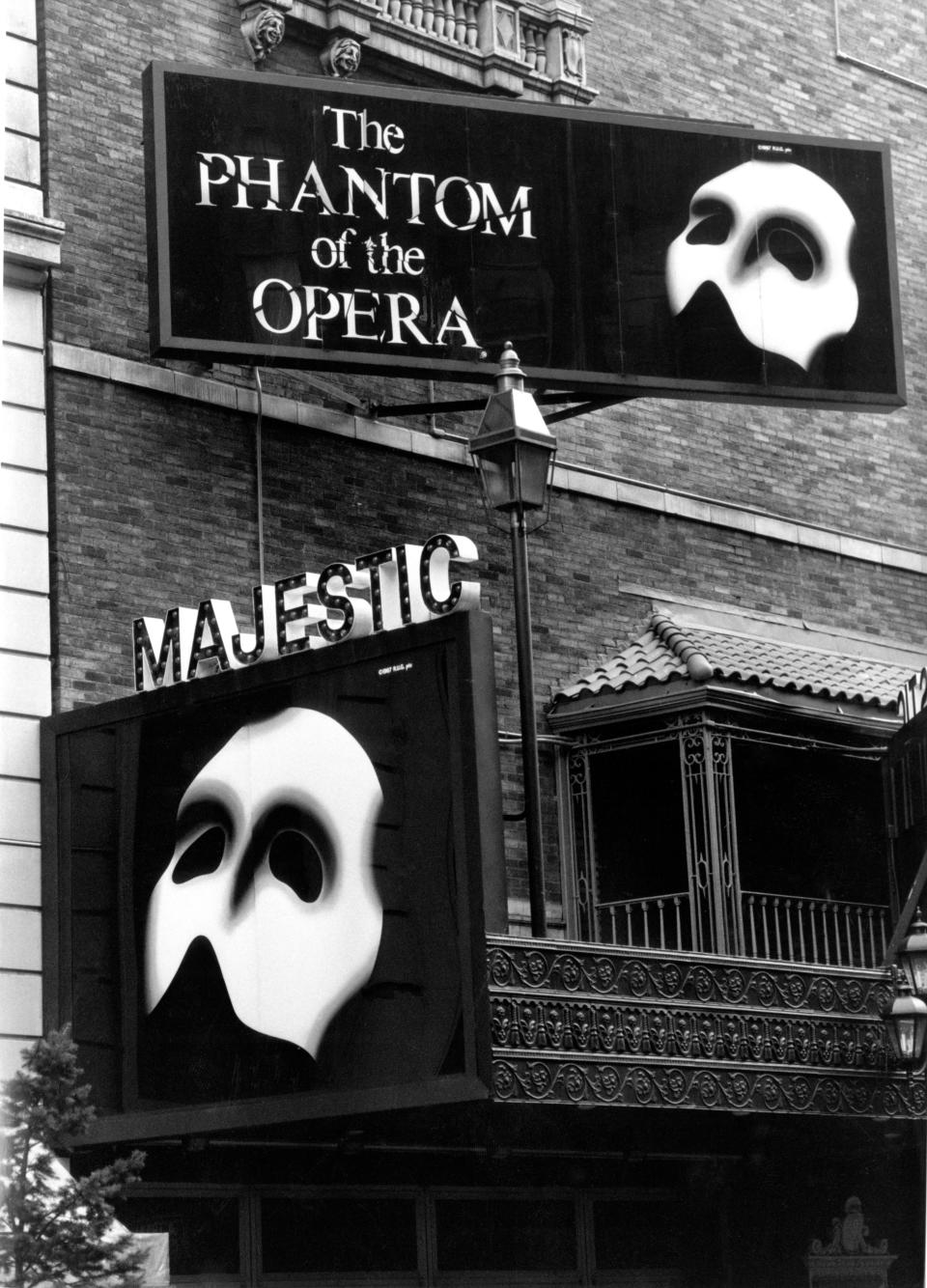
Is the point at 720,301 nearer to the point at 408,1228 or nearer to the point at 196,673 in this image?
the point at 196,673

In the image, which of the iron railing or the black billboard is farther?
the iron railing

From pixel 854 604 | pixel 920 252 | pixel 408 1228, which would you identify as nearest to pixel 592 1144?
pixel 408 1228

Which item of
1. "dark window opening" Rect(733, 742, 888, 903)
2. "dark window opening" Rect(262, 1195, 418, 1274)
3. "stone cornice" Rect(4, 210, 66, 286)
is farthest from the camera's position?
"dark window opening" Rect(733, 742, 888, 903)

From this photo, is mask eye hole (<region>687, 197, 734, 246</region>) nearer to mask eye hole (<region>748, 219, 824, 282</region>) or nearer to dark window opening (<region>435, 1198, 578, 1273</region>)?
mask eye hole (<region>748, 219, 824, 282</region>)

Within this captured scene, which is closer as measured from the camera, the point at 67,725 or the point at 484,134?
the point at 67,725

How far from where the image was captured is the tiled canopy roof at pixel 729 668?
19.5 m

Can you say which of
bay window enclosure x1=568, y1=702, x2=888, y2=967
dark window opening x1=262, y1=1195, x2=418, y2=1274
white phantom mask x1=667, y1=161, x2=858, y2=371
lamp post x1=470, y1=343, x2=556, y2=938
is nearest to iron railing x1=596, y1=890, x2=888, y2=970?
bay window enclosure x1=568, y1=702, x2=888, y2=967

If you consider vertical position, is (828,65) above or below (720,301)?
above

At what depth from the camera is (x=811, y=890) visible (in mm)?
20625

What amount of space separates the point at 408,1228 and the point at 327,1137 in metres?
1.47

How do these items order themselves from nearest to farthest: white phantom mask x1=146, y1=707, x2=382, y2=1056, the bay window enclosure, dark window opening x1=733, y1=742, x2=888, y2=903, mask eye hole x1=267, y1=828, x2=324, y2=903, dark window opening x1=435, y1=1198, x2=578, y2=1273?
white phantom mask x1=146, y1=707, x2=382, y2=1056 → mask eye hole x1=267, y1=828, x2=324, y2=903 → dark window opening x1=435, y1=1198, x2=578, y2=1273 → the bay window enclosure → dark window opening x1=733, y1=742, x2=888, y2=903

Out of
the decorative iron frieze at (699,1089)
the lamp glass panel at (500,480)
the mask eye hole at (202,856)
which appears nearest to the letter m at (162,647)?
the mask eye hole at (202,856)

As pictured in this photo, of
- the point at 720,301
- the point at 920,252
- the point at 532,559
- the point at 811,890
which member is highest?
the point at 920,252

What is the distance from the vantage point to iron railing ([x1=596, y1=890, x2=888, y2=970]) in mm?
19172
